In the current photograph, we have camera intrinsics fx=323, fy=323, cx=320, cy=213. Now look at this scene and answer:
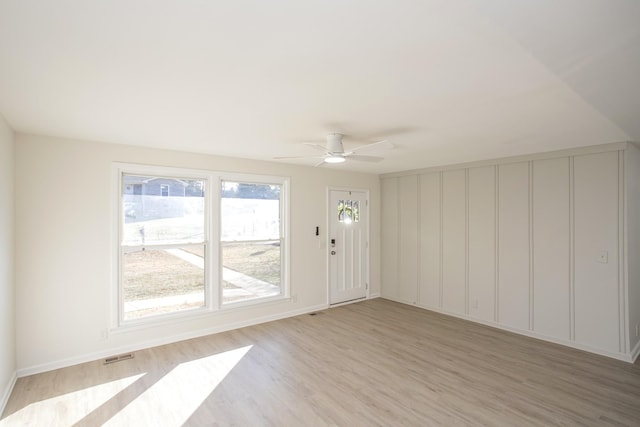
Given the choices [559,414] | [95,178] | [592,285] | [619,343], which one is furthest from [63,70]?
[619,343]

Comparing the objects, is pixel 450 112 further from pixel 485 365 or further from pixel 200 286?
pixel 200 286

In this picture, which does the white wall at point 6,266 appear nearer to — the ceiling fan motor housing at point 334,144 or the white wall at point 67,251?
the white wall at point 67,251

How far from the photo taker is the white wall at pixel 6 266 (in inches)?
107

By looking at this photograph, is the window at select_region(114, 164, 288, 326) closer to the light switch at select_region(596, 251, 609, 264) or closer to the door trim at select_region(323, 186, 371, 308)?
the door trim at select_region(323, 186, 371, 308)

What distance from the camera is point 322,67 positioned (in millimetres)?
1824

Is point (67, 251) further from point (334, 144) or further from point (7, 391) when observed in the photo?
point (334, 144)

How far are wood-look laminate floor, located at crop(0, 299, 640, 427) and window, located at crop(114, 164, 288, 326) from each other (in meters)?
0.58

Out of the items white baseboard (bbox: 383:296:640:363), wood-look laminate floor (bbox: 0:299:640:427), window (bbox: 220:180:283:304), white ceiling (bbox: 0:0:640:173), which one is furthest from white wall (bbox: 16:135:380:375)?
white baseboard (bbox: 383:296:640:363)

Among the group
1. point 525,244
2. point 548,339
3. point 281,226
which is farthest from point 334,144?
point 548,339

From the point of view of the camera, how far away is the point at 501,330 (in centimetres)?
455

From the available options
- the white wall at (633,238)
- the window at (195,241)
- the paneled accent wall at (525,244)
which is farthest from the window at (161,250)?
the white wall at (633,238)

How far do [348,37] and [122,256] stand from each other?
358cm

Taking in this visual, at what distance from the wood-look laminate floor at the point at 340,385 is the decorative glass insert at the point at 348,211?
2165mm

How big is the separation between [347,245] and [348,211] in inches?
24.4
